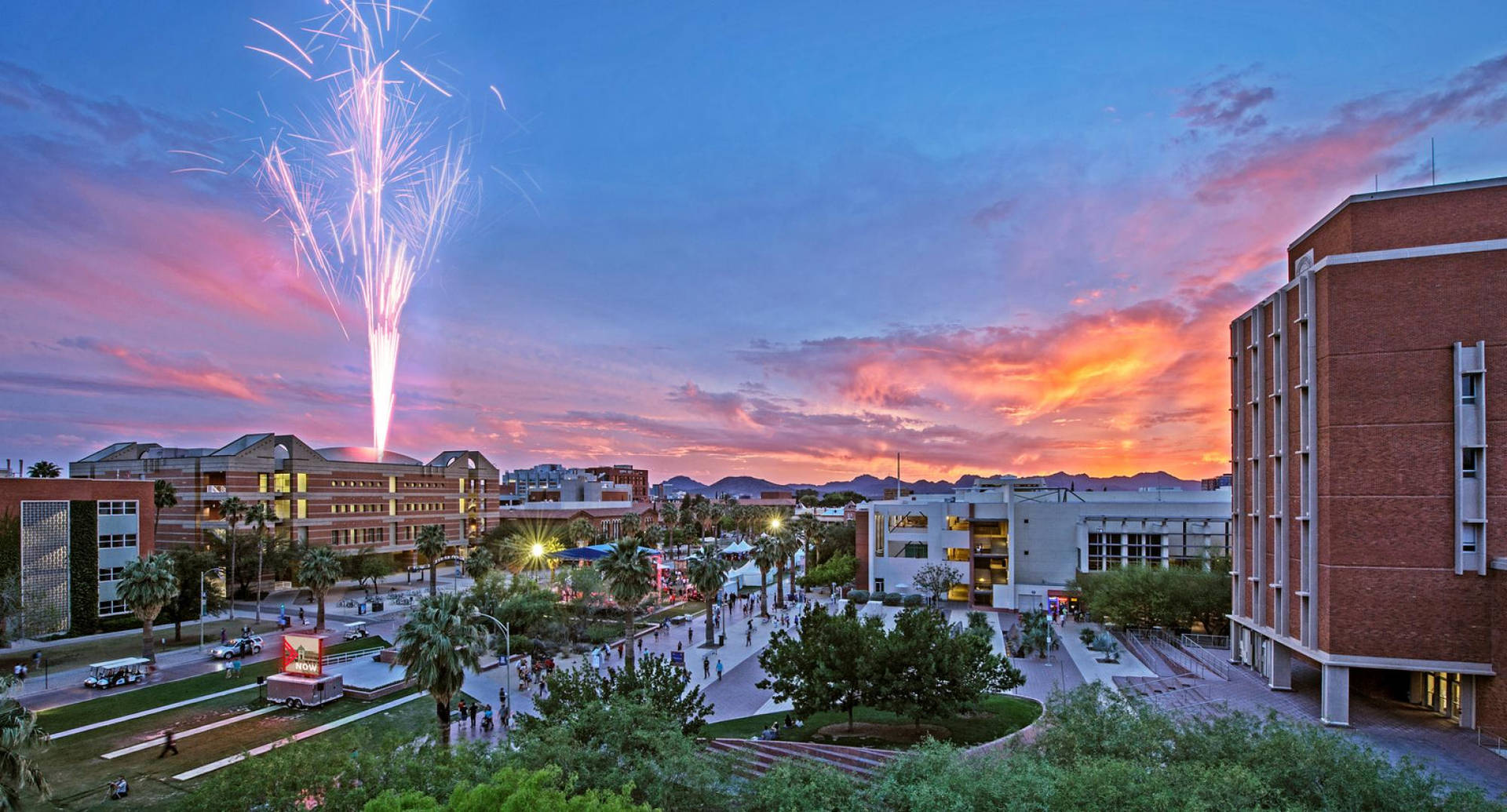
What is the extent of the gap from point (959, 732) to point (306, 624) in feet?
178

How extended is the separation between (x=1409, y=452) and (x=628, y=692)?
33.5 meters

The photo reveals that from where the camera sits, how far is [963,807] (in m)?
16.8

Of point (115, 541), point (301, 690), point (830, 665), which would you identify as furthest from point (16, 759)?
point (115, 541)

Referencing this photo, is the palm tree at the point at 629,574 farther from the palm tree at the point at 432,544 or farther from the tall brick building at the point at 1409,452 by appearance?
the palm tree at the point at 432,544

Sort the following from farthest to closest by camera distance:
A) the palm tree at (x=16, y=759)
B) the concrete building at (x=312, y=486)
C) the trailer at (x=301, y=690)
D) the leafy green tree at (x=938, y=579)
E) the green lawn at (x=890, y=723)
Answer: the concrete building at (x=312, y=486) < the leafy green tree at (x=938, y=579) < the trailer at (x=301, y=690) < the green lawn at (x=890, y=723) < the palm tree at (x=16, y=759)

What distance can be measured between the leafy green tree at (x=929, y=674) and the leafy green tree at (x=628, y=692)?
7.81 m

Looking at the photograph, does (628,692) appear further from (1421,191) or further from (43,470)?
(43,470)

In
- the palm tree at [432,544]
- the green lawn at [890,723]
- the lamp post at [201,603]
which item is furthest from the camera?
the palm tree at [432,544]

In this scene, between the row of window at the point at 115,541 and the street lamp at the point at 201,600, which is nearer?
the street lamp at the point at 201,600

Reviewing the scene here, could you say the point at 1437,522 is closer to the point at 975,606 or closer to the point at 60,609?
the point at 975,606

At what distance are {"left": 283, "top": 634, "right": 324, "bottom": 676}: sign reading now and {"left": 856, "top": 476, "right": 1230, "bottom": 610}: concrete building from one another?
171ft

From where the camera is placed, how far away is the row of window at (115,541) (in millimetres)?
58875

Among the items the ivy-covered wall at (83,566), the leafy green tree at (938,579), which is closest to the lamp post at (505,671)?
the ivy-covered wall at (83,566)

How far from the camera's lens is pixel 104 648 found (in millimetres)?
51750
